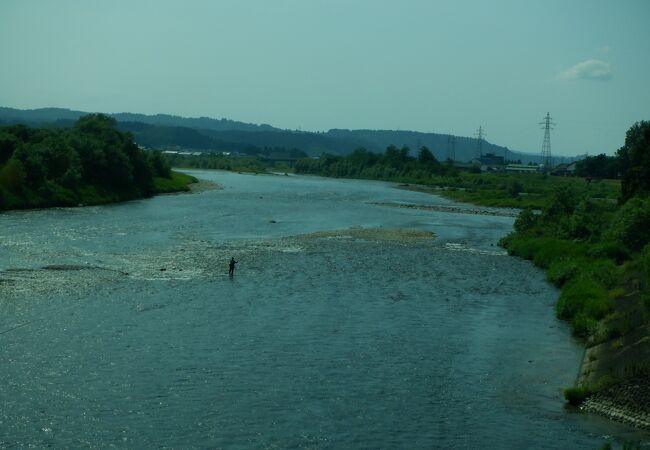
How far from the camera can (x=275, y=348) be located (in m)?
31.9

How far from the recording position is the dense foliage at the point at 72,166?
81.9m

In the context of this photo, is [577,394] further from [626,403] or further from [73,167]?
[73,167]

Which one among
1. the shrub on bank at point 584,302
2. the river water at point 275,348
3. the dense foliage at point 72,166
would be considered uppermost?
the dense foliage at point 72,166

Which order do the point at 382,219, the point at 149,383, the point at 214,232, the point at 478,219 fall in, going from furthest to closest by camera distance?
the point at 478,219, the point at 382,219, the point at 214,232, the point at 149,383

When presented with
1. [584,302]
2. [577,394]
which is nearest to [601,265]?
[584,302]

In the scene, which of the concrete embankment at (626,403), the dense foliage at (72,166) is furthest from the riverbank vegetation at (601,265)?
the dense foliage at (72,166)

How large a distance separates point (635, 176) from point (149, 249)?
4468 centimetres

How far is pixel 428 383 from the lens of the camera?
28422 millimetres

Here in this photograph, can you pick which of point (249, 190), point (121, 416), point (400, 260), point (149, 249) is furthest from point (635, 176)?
point (249, 190)

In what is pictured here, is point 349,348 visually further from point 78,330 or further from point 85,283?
point 85,283

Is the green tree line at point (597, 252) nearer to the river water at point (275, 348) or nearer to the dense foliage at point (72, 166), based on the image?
the river water at point (275, 348)

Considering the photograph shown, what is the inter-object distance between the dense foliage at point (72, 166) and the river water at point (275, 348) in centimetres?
2177

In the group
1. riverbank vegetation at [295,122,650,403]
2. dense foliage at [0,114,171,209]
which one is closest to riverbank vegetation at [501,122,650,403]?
riverbank vegetation at [295,122,650,403]

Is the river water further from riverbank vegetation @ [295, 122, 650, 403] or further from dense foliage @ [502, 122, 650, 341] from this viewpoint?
dense foliage @ [502, 122, 650, 341]
